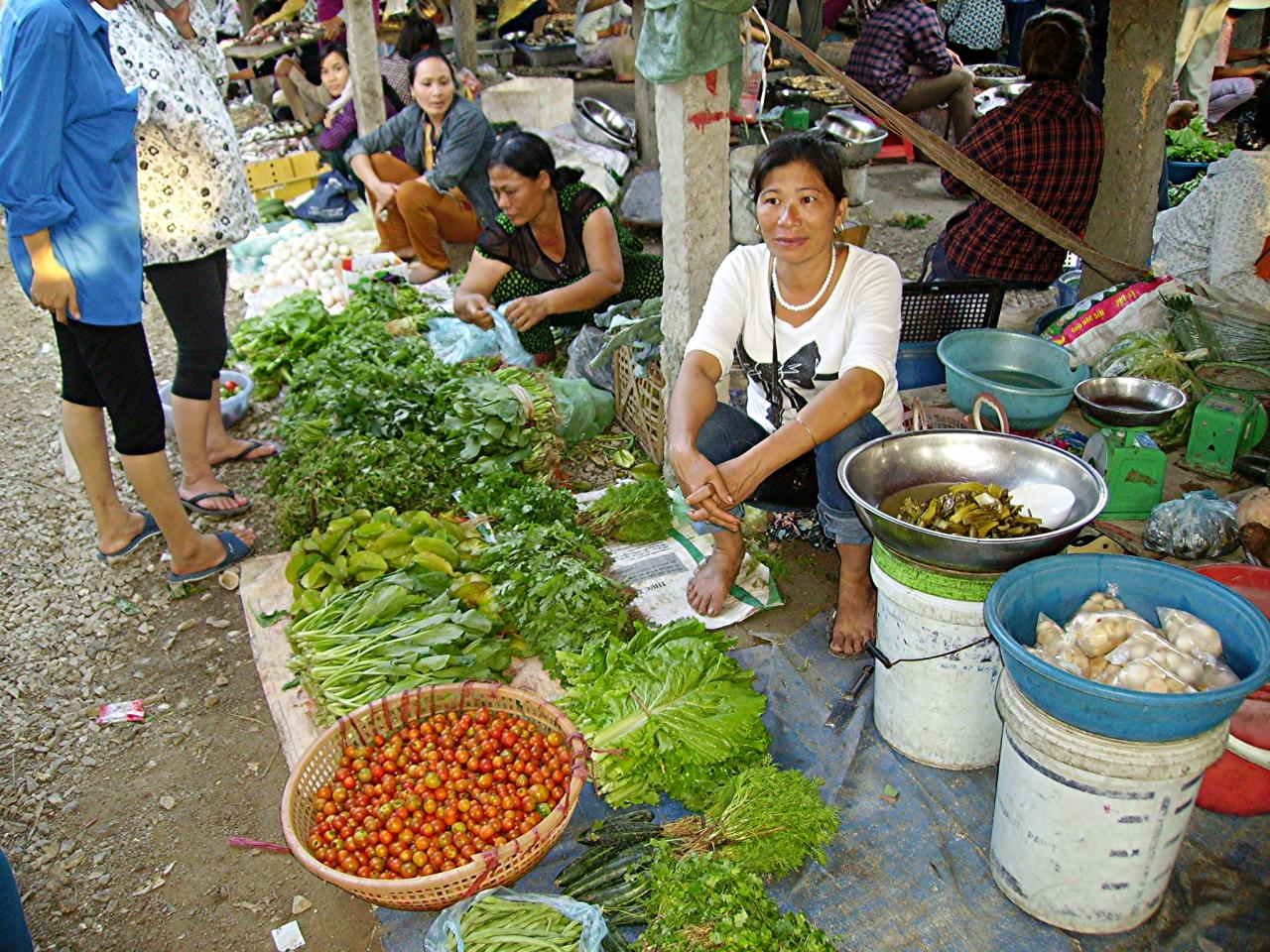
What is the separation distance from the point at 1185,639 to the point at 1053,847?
54cm

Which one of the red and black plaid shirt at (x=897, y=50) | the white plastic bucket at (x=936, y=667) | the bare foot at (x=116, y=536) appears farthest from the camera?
the red and black plaid shirt at (x=897, y=50)

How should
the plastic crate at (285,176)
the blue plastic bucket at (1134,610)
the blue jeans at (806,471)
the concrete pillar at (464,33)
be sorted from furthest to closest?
the concrete pillar at (464,33) → the plastic crate at (285,176) → the blue jeans at (806,471) → the blue plastic bucket at (1134,610)

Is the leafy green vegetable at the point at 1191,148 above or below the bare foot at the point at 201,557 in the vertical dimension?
above

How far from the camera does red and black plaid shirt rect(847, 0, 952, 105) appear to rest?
780 cm

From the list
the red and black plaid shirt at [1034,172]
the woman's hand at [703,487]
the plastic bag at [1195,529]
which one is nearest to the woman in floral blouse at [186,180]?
the woman's hand at [703,487]

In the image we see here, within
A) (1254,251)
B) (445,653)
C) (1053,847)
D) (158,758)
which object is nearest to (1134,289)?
(1254,251)

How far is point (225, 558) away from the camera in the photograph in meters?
3.61

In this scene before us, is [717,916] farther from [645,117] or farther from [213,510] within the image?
[645,117]

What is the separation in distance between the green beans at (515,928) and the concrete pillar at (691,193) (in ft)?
7.24

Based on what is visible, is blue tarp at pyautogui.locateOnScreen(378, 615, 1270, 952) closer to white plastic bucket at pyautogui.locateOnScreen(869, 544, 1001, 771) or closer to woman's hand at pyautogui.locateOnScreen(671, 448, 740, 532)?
white plastic bucket at pyautogui.locateOnScreen(869, 544, 1001, 771)

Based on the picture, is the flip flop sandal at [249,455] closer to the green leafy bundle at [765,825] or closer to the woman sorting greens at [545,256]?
the woman sorting greens at [545,256]

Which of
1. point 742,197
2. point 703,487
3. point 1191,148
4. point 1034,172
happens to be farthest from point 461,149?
point 1191,148

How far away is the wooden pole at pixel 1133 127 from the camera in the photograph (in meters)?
4.14

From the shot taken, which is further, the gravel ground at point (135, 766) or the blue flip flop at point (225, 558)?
the blue flip flop at point (225, 558)
